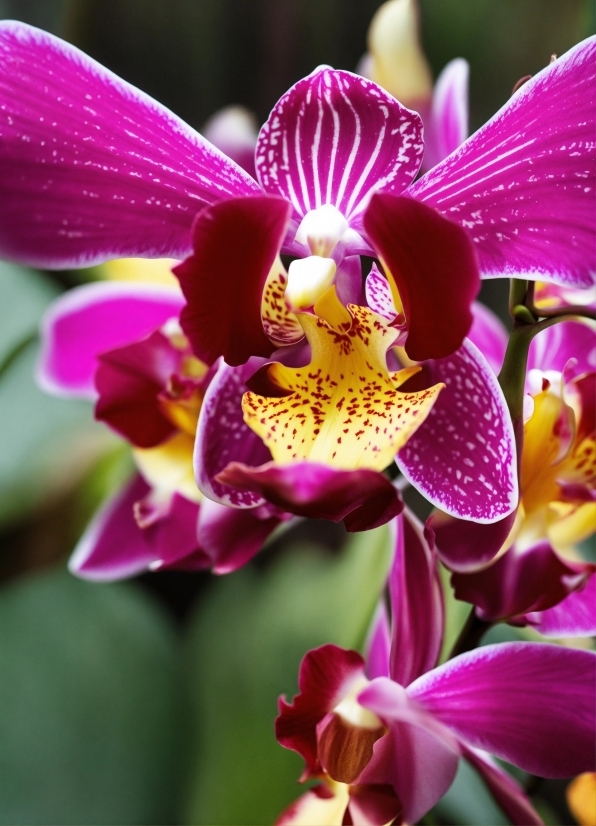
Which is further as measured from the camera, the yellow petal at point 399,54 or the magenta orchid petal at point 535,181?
the yellow petal at point 399,54

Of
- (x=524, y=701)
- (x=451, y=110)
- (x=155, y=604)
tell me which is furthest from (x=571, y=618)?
(x=155, y=604)

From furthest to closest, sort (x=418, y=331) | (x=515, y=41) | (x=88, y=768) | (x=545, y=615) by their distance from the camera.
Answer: (x=515, y=41)
(x=88, y=768)
(x=545, y=615)
(x=418, y=331)

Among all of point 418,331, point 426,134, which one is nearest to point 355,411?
point 418,331

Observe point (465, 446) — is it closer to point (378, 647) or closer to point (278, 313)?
point (278, 313)

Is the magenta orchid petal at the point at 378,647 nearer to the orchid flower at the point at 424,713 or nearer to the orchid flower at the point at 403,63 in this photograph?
the orchid flower at the point at 424,713

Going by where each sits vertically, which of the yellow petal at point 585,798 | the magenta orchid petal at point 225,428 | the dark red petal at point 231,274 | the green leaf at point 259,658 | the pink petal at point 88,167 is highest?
the pink petal at point 88,167

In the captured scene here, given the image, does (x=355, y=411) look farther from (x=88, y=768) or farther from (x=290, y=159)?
(x=88, y=768)

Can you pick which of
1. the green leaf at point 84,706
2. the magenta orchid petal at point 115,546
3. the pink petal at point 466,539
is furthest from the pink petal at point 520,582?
the green leaf at point 84,706
